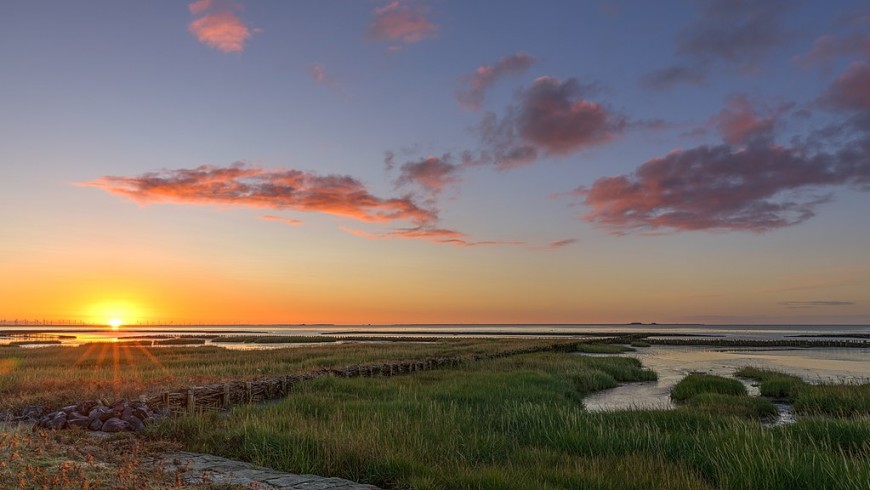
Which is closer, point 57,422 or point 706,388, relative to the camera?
point 57,422

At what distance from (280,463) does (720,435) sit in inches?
415

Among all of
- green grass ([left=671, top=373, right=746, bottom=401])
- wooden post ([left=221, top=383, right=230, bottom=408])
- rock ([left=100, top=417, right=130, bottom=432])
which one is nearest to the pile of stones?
rock ([left=100, top=417, right=130, bottom=432])

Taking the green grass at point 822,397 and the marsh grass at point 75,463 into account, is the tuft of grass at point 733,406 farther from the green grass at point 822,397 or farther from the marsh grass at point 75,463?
the marsh grass at point 75,463

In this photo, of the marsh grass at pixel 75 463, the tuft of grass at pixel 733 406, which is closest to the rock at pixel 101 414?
the marsh grass at pixel 75 463

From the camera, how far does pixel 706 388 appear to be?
28312 millimetres

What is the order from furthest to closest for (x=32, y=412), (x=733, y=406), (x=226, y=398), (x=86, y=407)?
(x=733, y=406), (x=226, y=398), (x=32, y=412), (x=86, y=407)

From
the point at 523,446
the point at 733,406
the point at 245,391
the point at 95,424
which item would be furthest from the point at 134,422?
the point at 733,406

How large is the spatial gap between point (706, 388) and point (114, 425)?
26625 millimetres

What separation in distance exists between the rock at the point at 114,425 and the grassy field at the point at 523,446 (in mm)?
963

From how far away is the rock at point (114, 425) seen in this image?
14180 millimetres

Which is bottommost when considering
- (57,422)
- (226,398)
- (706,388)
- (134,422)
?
(706,388)

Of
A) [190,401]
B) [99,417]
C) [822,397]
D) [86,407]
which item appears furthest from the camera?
[822,397]

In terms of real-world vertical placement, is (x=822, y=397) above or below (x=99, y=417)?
below

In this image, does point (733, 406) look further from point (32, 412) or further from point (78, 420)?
point (32, 412)
